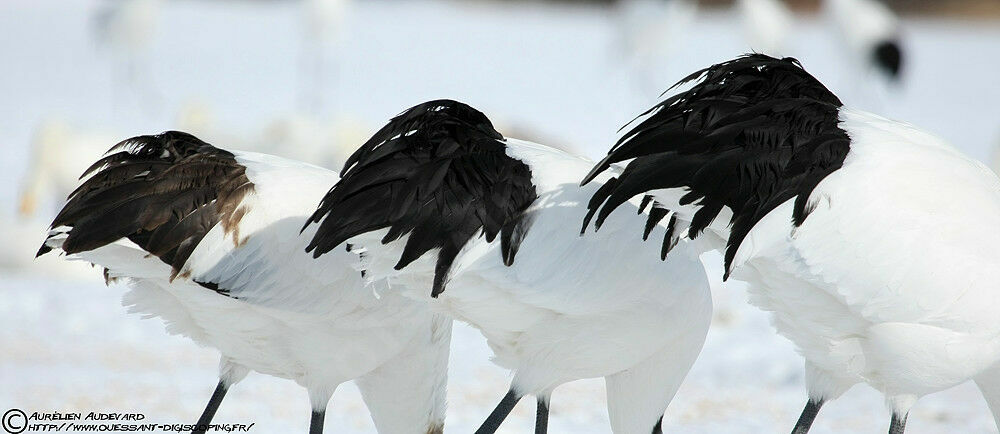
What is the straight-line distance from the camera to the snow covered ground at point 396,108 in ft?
18.7

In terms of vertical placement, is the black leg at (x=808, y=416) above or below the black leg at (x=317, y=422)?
above

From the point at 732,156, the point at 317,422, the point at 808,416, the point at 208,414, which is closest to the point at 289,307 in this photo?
the point at 317,422

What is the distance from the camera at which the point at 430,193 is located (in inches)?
137

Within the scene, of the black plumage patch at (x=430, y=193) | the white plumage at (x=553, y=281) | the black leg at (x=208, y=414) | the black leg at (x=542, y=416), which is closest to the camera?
the black plumage patch at (x=430, y=193)

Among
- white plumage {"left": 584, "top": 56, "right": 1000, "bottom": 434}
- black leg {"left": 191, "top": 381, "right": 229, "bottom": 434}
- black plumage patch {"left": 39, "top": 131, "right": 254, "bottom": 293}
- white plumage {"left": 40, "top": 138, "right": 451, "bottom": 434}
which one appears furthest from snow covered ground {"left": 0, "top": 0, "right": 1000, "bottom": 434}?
white plumage {"left": 584, "top": 56, "right": 1000, "bottom": 434}

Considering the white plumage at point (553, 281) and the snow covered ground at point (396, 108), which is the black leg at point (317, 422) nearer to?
the white plumage at point (553, 281)

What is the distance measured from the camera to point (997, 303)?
11.1 ft

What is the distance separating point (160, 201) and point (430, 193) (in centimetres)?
91

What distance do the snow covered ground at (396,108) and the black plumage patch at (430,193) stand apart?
201 cm

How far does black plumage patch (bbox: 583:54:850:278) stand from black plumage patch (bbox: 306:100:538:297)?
330 mm

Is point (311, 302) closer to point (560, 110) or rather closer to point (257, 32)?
point (560, 110)

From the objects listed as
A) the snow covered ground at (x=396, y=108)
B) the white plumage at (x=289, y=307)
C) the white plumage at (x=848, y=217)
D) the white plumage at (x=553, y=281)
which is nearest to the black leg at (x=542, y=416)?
the white plumage at (x=553, y=281)

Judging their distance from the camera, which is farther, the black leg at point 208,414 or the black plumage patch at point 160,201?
the black leg at point 208,414

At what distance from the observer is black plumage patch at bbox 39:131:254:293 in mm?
3709
